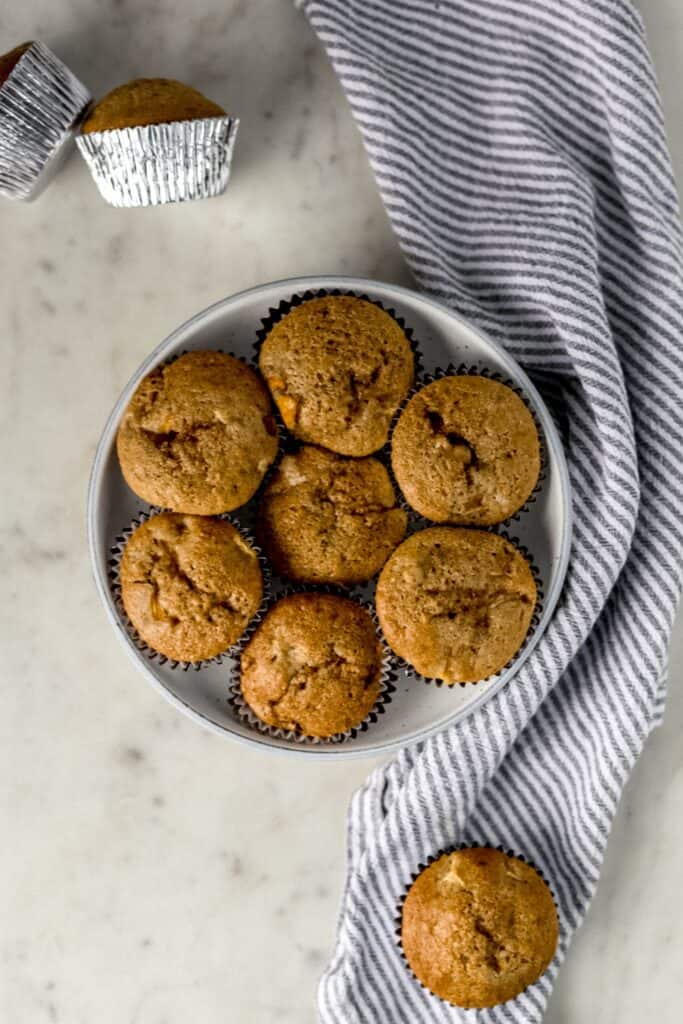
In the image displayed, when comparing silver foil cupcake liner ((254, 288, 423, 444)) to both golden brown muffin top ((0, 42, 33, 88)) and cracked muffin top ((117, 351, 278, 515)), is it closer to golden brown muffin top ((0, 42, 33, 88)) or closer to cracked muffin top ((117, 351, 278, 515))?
cracked muffin top ((117, 351, 278, 515))

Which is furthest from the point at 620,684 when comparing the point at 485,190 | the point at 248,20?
the point at 248,20

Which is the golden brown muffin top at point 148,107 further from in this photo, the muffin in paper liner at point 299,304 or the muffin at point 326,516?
the muffin at point 326,516

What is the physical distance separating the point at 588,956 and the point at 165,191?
1.51m

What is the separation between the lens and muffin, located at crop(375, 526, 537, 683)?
1.45 metres

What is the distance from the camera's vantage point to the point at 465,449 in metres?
1.43

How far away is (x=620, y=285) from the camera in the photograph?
1.58 m

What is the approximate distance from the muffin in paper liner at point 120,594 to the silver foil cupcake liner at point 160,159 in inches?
18.4

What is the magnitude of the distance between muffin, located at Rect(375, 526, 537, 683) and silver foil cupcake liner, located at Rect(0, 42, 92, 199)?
78 centimetres

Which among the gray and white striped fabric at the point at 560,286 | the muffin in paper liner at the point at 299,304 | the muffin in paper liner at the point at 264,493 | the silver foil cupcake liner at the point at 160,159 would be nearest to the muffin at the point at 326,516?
the muffin in paper liner at the point at 264,493

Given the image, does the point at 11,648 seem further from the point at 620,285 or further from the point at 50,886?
the point at 620,285

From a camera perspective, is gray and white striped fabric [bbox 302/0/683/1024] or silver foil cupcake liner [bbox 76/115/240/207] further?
gray and white striped fabric [bbox 302/0/683/1024]

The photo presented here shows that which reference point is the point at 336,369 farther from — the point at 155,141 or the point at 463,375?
the point at 155,141

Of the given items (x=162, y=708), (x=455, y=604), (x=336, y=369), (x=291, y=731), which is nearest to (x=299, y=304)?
(x=336, y=369)

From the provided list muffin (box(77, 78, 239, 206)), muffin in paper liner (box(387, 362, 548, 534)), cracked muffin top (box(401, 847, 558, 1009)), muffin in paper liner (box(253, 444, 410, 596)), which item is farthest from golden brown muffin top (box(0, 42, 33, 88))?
cracked muffin top (box(401, 847, 558, 1009))
